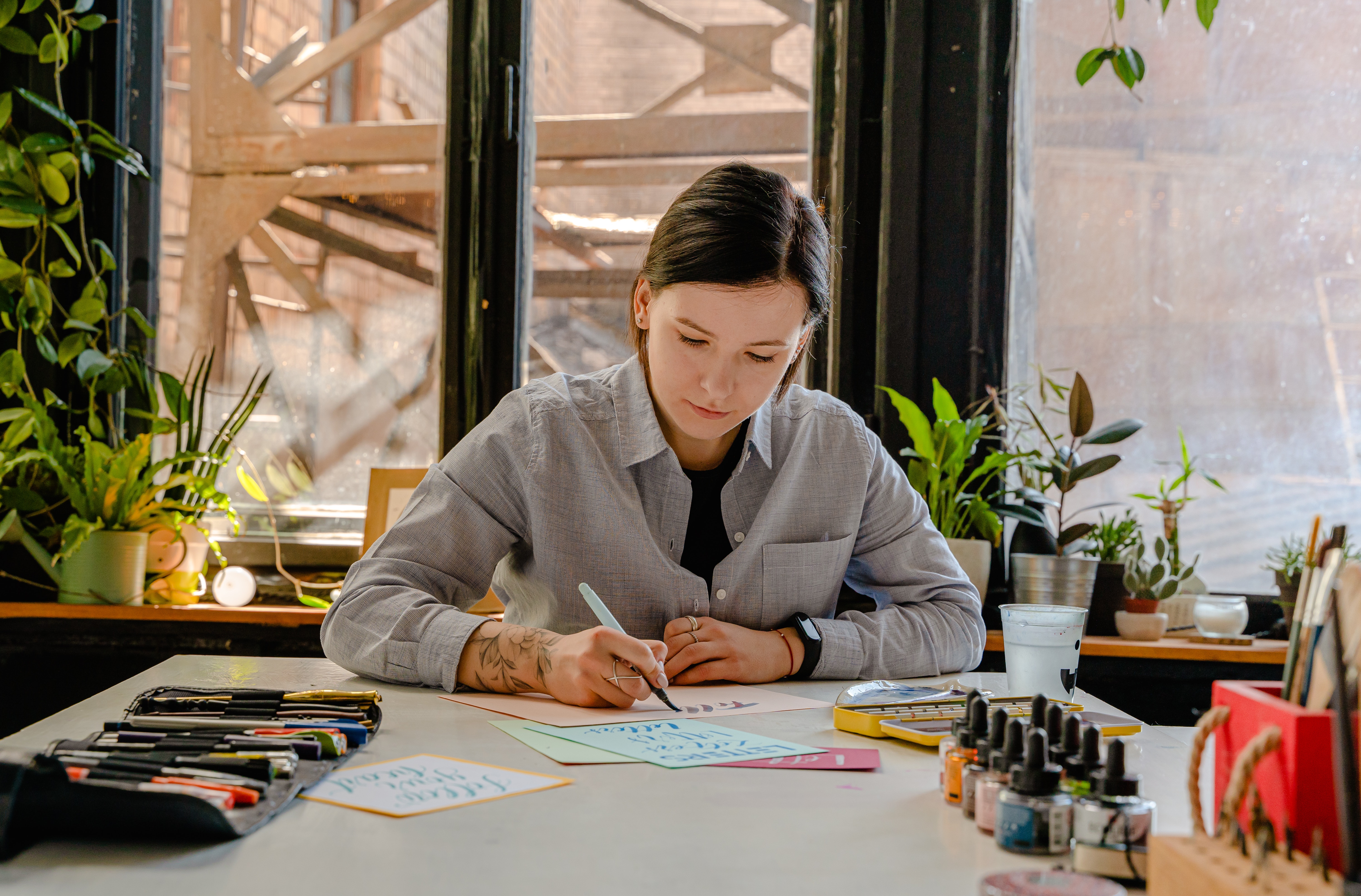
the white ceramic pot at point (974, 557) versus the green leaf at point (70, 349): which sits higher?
the green leaf at point (70, 349)

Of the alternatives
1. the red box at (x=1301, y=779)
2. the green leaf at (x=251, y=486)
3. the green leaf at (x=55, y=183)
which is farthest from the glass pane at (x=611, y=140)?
the red box at (x=1301, y=779)

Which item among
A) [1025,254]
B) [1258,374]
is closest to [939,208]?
[1025,254]

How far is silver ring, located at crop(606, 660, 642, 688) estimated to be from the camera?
1.15 m

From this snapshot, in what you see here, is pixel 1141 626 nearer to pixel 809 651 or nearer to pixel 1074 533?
pixel 1074 533

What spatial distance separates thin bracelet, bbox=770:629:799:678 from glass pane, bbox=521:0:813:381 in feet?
4.27

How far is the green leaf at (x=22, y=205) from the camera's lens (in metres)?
2.36

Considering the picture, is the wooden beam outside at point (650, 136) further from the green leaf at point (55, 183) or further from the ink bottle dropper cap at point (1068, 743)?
the ink bottle dropper cap at point (1068, 743)

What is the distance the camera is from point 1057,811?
2.28 ft

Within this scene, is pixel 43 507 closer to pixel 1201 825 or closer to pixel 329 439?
pixel 329 439

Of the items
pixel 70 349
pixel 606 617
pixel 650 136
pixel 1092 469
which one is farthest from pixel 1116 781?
pixel 70 349

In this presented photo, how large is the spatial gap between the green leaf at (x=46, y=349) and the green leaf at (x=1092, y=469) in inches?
86.5

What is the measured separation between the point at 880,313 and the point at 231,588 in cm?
155

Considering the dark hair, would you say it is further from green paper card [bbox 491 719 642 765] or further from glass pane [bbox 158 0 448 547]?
glass pane [bbox 158 0 448 547]

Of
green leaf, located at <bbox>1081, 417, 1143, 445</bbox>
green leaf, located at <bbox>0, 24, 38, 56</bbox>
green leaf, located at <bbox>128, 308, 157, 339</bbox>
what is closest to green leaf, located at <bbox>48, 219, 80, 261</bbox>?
green leaf, located at <bbox>128, 308, 157, 339</bbox>
